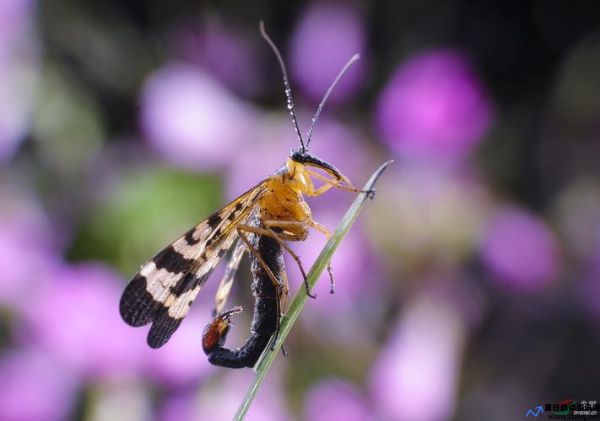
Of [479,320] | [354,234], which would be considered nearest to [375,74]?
[354,234]

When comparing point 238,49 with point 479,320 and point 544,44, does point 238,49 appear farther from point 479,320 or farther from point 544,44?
point 479,320

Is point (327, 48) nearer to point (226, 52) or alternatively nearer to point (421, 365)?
point (226, 52)

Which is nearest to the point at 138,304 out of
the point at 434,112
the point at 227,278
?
the point at 227,278

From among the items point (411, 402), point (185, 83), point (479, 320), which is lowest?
point (411, 402)

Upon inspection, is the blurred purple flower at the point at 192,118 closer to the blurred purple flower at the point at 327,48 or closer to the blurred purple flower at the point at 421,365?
the blurred purple flower at the point at 327,48

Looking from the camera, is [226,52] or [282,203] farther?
[226,52]

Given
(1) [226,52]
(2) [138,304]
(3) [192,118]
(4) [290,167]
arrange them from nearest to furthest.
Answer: (2) [138,304] → (4) [290,167] → (3) [192,118] → (1) [226,52]

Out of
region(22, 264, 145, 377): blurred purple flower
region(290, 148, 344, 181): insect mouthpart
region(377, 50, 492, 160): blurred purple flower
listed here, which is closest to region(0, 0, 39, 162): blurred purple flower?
region(22, 264, 145, 377): blurred purple flower
